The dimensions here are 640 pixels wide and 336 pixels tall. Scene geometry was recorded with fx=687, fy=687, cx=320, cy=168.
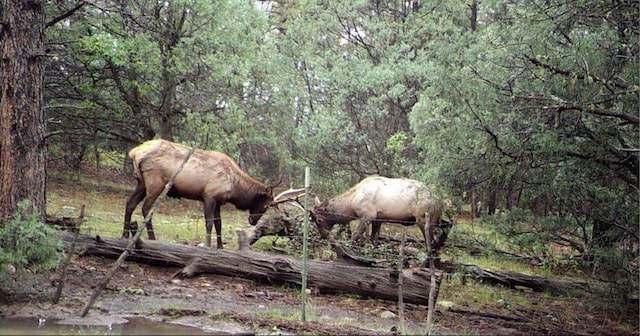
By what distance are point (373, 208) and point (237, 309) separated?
19.0 ft

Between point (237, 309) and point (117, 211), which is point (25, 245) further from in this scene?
point (117, 211)

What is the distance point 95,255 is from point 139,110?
9.16 m

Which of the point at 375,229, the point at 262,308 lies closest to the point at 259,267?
the point at 262,308

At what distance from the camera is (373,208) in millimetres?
14305

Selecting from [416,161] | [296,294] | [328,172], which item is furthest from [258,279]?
[328,172]

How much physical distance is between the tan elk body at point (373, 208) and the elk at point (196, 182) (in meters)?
1.39

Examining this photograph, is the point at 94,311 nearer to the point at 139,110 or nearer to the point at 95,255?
the point at 95,255

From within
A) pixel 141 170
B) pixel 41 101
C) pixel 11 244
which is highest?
pixel 41 101

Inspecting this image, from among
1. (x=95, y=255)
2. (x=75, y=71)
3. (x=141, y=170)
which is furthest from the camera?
(x=75, y=71)

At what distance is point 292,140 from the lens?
2270 centimetres

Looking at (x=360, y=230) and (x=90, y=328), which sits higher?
(x=360, y=230)

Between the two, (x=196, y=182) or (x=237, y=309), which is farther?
(x=196, y=182)

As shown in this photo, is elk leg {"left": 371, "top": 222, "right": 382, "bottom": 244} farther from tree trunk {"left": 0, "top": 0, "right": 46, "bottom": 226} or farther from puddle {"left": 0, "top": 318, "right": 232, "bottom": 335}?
puddle {"left": 0, "top": 318, "right": 232, "bottom": 335}

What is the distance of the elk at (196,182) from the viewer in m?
12.7
